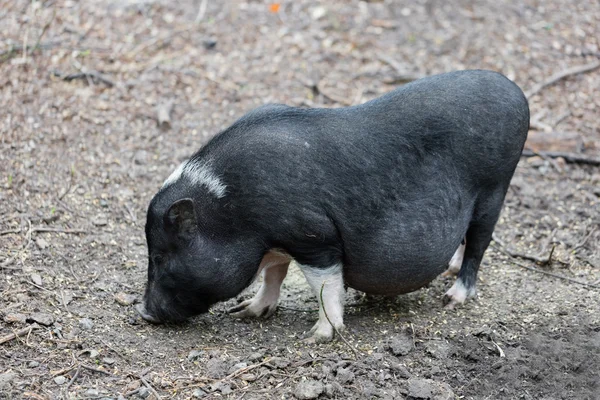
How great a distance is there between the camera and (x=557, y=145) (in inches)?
318

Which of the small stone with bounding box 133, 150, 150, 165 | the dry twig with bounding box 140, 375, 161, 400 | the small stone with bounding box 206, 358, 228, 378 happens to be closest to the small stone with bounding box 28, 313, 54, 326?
the dry twig with bounding box 140, 375, 161, 400

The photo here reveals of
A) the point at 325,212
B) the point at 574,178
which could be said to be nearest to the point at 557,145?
the point at 574,178

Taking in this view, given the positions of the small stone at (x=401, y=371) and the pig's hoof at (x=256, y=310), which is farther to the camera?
the pig's hoof at (x=256, y=310)

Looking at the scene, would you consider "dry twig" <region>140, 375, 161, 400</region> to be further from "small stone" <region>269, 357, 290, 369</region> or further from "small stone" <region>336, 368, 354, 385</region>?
"small stone" <region>336, 368, 354, 385</region>

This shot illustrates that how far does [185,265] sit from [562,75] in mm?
5757

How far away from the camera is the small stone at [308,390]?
14.9 feet

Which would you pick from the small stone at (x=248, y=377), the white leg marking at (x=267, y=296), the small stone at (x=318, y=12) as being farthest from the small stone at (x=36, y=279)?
the small stone at (x=318, y=12)

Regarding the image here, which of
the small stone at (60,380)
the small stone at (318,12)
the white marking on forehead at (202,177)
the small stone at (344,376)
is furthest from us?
the small stone at (318,12)

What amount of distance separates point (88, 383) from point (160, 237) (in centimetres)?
112

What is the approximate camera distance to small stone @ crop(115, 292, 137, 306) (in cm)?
569

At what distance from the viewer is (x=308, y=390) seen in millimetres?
4578

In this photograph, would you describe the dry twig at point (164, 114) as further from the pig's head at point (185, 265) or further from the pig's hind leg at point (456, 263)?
the pig's hind leg at point (456, 263)

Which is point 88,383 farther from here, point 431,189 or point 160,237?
point 431,189

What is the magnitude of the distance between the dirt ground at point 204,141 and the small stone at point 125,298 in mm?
17
